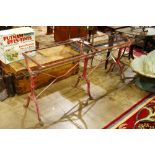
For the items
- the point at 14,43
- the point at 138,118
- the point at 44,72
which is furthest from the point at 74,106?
the point at 14,43

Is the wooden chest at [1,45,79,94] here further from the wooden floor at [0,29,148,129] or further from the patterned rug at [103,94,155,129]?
the patterned rug at [103,94,155,129]

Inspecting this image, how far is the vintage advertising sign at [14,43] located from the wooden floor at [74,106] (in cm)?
74

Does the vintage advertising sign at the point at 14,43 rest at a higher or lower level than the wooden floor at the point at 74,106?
higher

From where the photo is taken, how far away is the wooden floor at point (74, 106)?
3.11m

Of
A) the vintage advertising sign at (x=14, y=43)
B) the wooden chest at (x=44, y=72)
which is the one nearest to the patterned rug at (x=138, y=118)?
the wooden chest at (x=44, y=72)

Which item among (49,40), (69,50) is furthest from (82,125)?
(49,40)

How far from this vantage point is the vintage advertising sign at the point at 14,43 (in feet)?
11.3

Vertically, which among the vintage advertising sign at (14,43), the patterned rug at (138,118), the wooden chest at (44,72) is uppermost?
the vintage advertising sign at (14,43)

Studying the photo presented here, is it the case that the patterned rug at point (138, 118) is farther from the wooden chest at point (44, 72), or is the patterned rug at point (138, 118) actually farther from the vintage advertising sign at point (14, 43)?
the vintage advertising sign at point (14, 43)

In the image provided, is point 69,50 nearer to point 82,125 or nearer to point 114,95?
point 114,95

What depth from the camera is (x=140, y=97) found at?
386cm

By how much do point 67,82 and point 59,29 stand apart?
89.7 inches

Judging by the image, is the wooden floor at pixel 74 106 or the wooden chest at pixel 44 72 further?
the wooden chest at pixel 44 72

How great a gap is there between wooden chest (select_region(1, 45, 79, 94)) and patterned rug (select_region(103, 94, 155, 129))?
1.51 meters
